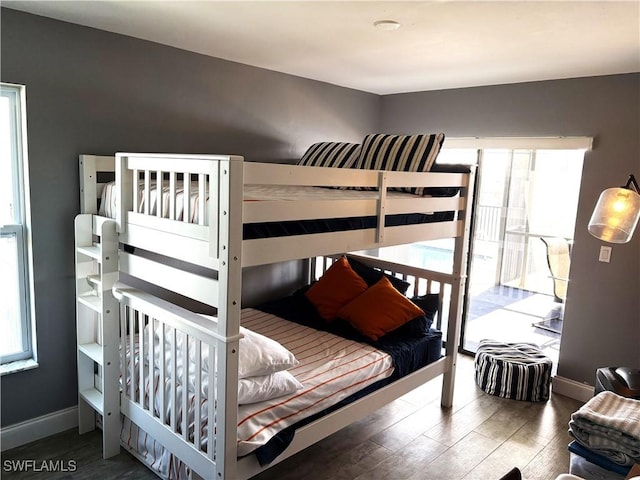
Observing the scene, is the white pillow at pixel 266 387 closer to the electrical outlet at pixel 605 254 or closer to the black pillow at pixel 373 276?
the black pillow at pixel 373 276

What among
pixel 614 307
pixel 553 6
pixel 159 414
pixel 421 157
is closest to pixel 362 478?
pixel 159 414

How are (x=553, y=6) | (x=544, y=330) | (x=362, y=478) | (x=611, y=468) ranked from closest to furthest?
(x=611, y=468) < (x=553, y=6) < (x=362, y=478) < (x=544, y=330)

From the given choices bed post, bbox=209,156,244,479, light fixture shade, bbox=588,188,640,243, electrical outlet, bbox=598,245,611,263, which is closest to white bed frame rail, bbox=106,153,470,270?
bed post, bbox=209,156,244,479

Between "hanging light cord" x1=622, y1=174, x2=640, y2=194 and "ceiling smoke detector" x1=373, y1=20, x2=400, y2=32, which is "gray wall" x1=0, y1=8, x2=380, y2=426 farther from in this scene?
Answer: "hanging light cord" x1=622, y1=174, x2=640, y2=194

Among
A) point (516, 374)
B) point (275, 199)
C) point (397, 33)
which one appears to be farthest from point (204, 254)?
point (516, 374)

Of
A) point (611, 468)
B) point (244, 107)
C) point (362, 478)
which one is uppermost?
point (244, 107)

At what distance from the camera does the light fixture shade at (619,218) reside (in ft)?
9.14

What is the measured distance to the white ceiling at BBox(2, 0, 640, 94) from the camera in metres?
2.12

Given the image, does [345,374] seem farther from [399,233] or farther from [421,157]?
[421,157]

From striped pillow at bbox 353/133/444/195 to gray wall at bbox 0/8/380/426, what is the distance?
950 millimetres

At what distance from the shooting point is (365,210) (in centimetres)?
250

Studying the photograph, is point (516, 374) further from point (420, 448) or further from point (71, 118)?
point (71, 118)

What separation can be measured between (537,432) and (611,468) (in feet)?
5.45

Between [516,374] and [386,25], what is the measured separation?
2.53 metres
